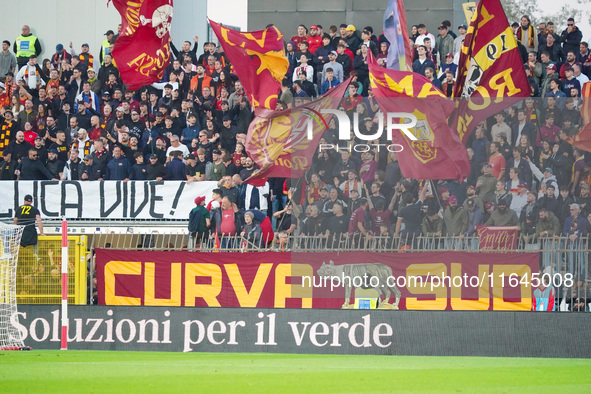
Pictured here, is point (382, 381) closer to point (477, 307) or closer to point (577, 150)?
point (477, 307)

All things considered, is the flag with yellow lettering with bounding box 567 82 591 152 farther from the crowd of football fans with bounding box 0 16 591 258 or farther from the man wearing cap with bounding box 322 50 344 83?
the man wearing cap with bounding box 322 50 344 83


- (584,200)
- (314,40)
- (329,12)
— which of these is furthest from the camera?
(329,12)

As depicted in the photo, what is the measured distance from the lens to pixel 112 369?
11.1m

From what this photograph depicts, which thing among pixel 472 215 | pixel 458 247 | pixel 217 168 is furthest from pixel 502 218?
pixel 217 168

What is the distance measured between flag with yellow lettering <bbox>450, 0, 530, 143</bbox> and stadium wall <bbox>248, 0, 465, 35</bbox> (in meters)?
7.06

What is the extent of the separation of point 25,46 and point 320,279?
1539cm

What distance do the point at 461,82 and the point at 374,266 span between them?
13.3ft

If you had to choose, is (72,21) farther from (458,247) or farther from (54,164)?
(458,247)

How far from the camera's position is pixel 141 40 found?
2066 cm

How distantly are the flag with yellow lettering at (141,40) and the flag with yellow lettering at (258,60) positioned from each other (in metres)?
1.58

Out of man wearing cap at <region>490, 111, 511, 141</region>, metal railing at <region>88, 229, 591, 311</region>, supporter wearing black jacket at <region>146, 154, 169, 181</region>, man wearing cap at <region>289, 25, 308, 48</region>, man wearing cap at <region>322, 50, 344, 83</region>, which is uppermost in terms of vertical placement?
man wearing cap at <region>289, 25, 308, 48</region>

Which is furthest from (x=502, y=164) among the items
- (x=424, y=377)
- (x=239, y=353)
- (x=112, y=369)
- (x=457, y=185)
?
(x=112, y=369)

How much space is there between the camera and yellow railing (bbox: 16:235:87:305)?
659 inches

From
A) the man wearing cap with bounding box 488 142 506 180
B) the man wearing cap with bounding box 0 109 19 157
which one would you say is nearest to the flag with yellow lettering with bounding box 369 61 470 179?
the man wearing cap with bounding box 488 142 506 180
